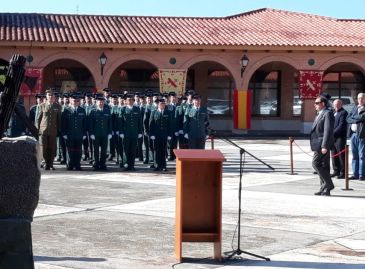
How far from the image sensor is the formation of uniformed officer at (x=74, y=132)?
18.6 meters

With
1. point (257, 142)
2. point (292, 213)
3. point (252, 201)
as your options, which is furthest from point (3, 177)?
point (257, 142)

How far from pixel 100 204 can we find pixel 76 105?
6935 millimetres

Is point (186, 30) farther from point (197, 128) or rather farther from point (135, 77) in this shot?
point (197, 128)

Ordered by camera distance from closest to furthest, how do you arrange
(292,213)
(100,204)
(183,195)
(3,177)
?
1. (3,177)
2. (183,195)
3. (292,213)
4. (100,204)

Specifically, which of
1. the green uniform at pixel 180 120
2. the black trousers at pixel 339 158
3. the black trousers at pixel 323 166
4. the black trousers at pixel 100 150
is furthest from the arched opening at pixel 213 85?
the black trousers at pixel 323 166

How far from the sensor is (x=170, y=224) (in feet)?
34.3

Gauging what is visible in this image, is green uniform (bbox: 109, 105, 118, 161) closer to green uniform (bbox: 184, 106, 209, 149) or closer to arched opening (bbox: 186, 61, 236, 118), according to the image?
green uniform (bbox: 184, 106, 209, 149)

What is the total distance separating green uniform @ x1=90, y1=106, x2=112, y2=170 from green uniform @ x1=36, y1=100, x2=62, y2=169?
0.81 meters

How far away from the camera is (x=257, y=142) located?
30.9m

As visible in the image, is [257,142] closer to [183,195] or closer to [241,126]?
[241,126]

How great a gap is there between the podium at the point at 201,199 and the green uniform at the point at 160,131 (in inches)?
396

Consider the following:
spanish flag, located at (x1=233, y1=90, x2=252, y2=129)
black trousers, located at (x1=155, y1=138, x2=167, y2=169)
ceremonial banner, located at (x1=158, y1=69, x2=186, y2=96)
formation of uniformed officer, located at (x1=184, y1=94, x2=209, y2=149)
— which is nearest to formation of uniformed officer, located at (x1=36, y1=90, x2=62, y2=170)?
black trousers, located at (x1=155, y1=138, x2=167, y2=169)

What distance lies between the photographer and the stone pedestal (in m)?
5.96

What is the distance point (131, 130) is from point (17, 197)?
12716mm
